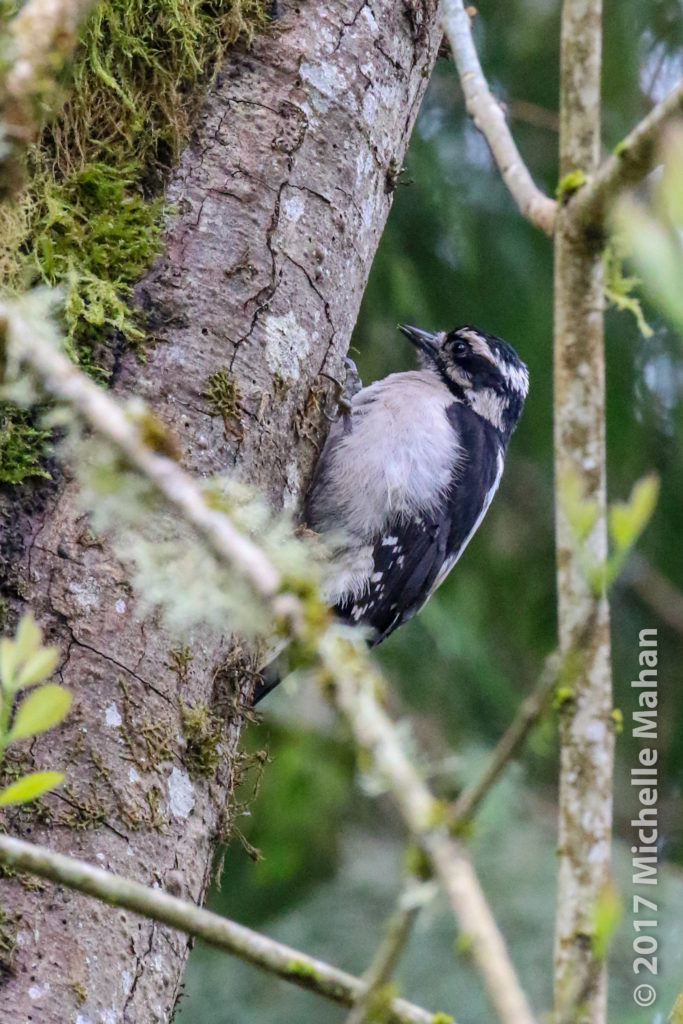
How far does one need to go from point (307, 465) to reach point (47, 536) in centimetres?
76

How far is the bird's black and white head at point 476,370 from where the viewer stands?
14.0 feet

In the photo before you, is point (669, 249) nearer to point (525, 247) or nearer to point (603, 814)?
point (603, 814)

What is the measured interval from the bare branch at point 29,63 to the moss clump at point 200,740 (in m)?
1.15

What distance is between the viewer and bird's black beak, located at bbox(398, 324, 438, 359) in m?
4.29

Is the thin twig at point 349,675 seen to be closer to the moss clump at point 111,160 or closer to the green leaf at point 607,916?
the green leaf at point 607,916

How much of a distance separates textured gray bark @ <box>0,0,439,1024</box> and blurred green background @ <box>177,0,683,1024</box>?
5.89 feet

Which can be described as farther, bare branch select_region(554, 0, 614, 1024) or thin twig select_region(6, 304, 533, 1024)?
bare branch select_region(554, 0, 614, 1024)

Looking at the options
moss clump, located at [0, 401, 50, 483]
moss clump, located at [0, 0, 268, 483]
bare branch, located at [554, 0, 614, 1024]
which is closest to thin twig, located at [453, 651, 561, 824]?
bare branch, located at [554, 0, 614, 1024]

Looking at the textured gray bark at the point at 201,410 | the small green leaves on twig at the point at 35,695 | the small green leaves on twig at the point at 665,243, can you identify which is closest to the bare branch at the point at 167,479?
the small green leaves on twig at the point at 35,695

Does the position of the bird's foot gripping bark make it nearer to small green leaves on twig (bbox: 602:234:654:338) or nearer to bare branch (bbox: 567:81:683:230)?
small green leaves on twig (bbox: 602:234:654:338)

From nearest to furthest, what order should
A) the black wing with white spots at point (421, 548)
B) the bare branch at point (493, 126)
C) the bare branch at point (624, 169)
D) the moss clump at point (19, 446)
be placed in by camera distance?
the bare branch at point (624, 169) < the bare branch at point (493, 126) < the moss clump at point (19, 446) < the black wing with white spots at point (421, 548)

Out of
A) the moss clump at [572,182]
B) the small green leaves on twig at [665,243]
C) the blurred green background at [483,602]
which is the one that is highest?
the moss clump at [572,182]

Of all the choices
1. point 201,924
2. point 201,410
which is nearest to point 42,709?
point 201,924

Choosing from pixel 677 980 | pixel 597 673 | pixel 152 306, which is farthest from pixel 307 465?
pixel 677 980
